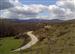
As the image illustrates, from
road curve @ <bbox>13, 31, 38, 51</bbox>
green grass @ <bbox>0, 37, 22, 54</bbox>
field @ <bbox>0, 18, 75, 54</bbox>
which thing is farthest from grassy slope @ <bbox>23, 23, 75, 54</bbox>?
green grass @ <bbox>0, 37, 22, 54</bbox>

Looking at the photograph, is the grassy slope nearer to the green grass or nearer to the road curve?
the road curve

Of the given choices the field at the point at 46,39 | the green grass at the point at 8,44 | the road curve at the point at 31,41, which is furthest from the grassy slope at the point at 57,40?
the green grass at the point at 8,44

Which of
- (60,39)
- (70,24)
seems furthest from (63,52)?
(70,24)

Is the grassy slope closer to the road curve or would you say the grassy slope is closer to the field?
the field

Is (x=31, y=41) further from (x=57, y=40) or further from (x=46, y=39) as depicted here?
(x=57, y=40)

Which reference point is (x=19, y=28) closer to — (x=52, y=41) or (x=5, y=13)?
(x=5, y=13)

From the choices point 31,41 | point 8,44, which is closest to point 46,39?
point 31,41

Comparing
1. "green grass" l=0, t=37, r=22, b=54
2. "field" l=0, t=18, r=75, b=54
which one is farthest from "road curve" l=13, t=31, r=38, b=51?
"green grass" l=0, t=37, r=22, b=54

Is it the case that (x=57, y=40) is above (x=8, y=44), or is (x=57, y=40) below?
above

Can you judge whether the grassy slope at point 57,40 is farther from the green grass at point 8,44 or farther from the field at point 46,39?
the green grass at point 8,44
